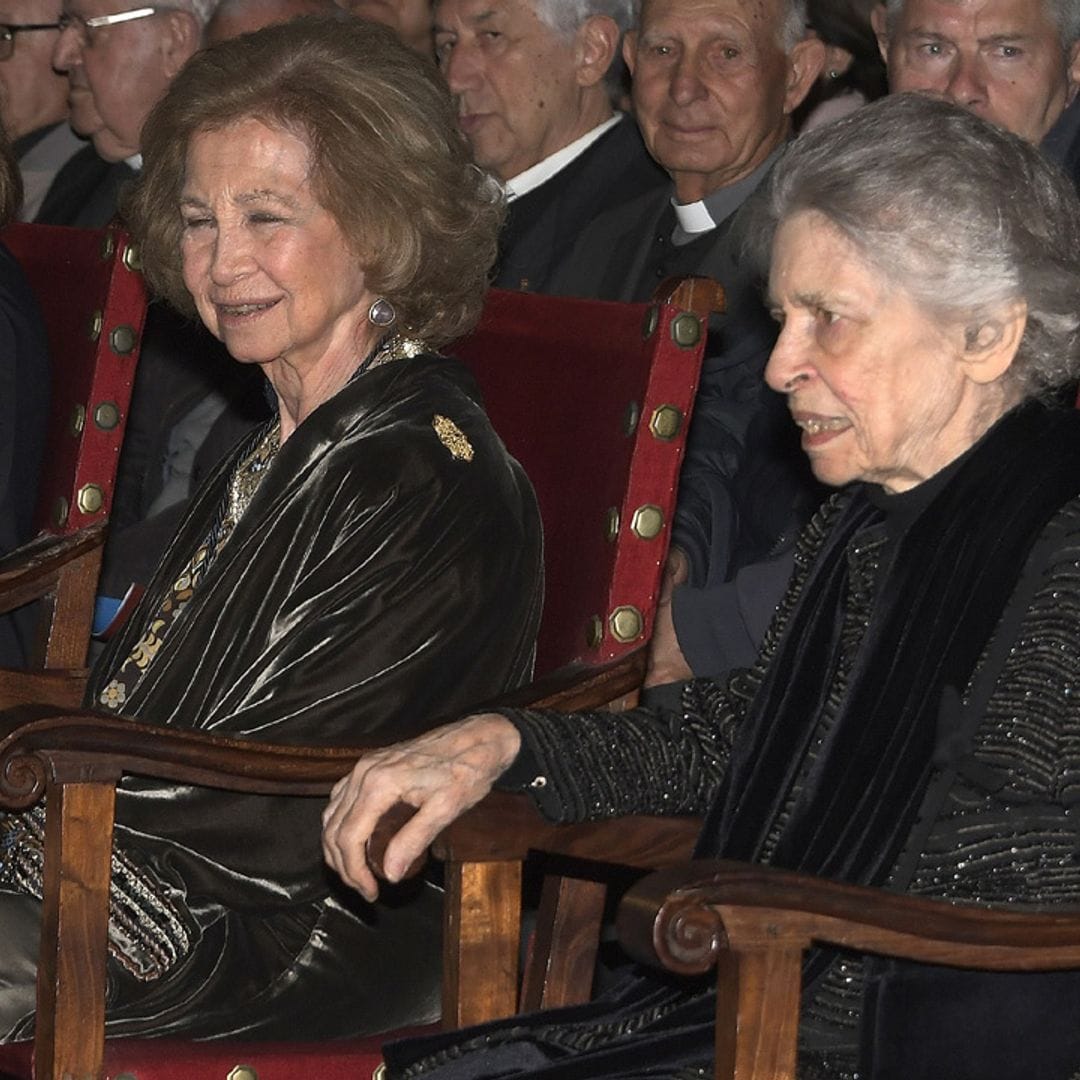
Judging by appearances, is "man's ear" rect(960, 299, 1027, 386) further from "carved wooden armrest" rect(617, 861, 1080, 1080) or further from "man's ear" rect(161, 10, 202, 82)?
"man's ear" rect(161, 10, 202, 82)

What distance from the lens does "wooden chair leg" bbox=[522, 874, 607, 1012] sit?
2508 mm

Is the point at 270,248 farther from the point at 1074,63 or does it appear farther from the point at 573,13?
the point at 573,13

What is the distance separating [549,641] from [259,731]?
433mm

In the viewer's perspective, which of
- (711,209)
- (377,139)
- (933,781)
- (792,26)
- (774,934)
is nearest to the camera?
(774,934)

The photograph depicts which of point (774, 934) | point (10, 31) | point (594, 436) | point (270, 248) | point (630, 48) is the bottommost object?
point (774, 934)

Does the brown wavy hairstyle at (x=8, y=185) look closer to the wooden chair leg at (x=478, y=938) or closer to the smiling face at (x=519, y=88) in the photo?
the smiling face at (x=519, y=88)

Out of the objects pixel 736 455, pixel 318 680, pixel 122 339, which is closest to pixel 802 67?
pixel 736 455

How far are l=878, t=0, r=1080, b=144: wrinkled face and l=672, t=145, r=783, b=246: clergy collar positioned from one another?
1.36ft

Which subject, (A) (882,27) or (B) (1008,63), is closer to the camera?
(B) (1008,63)

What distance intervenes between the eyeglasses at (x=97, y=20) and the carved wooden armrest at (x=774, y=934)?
3503mm

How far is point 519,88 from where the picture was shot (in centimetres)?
421

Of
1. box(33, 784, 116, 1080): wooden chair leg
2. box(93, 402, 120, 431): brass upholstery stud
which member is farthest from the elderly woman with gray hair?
box(93, 402, 120, 431): brass upholstery stud

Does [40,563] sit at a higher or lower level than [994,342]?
lower

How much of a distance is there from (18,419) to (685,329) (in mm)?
1353
